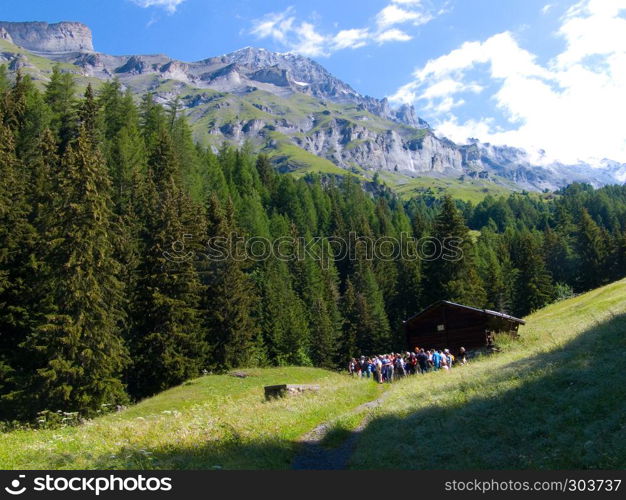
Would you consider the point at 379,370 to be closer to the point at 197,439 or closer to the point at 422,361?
the point at 422,361

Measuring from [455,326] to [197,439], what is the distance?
29.5 metres

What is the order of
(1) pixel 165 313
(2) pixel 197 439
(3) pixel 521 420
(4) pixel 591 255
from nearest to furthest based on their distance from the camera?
(3) pixel 521 420 → (2) pixel 197 439 → (1) pixel 165 313 → (4) pixel 591 255

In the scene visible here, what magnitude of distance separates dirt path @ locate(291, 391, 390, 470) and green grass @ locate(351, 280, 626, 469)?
19.0 inches

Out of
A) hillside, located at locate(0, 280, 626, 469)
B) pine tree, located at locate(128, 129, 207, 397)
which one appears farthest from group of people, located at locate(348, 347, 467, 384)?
pine tree, located at locate(128, 129, 207, 397)

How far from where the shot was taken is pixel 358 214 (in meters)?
122

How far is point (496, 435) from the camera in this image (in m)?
11.9

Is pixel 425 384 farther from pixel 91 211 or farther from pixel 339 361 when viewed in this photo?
pixel 339 361

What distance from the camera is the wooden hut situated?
3872 centimetres

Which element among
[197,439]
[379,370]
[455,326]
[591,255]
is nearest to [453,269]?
[455,326]

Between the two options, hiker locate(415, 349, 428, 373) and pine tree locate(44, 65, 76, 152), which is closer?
hiker locate(415, 349, 428, 373)

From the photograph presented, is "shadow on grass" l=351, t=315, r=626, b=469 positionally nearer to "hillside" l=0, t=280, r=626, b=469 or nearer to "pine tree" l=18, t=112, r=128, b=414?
Answer: "hillside" l=0, t=280, r=626, b=469

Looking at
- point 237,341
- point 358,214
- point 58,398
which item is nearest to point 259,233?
point 237,341

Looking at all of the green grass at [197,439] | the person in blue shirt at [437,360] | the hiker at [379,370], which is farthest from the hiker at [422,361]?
the green grass at [197,439]

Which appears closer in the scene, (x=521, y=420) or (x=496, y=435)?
(x=496, y=435)
